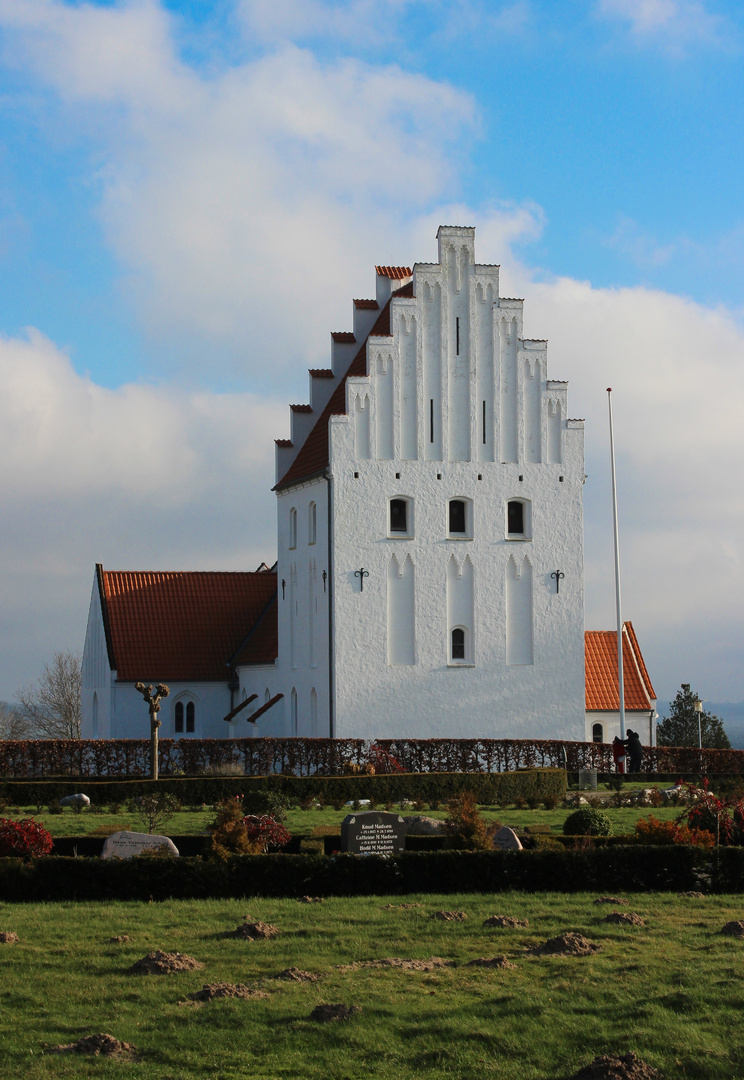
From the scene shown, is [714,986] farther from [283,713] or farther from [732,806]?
[283,713]

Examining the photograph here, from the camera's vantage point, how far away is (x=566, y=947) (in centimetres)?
1257

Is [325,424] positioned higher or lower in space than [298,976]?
higher

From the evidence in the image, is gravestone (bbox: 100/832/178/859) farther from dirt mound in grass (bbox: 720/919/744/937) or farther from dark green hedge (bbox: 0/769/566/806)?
dark green hedge (bbox: 0/769/566/806)

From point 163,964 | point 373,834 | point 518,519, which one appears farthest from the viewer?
point 518,519

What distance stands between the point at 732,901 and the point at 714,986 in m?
5.40

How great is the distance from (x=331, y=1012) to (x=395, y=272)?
4086 cm

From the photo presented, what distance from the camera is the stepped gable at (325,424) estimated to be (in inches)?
1727

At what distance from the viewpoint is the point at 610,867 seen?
1683cm

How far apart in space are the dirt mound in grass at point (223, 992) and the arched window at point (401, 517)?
31.7m

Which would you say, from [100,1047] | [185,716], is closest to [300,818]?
[100,1047]

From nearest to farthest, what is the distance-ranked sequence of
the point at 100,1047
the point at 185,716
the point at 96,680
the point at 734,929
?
the point at 100,1047 → the point at 734,929 → the point at 185,716 → the point at 96,680

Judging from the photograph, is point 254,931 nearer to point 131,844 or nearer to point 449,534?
point 131,844

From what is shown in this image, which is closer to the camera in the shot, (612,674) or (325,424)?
(325,424)

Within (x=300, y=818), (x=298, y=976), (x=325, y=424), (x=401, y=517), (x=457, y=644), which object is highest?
(x=325, y=424)
